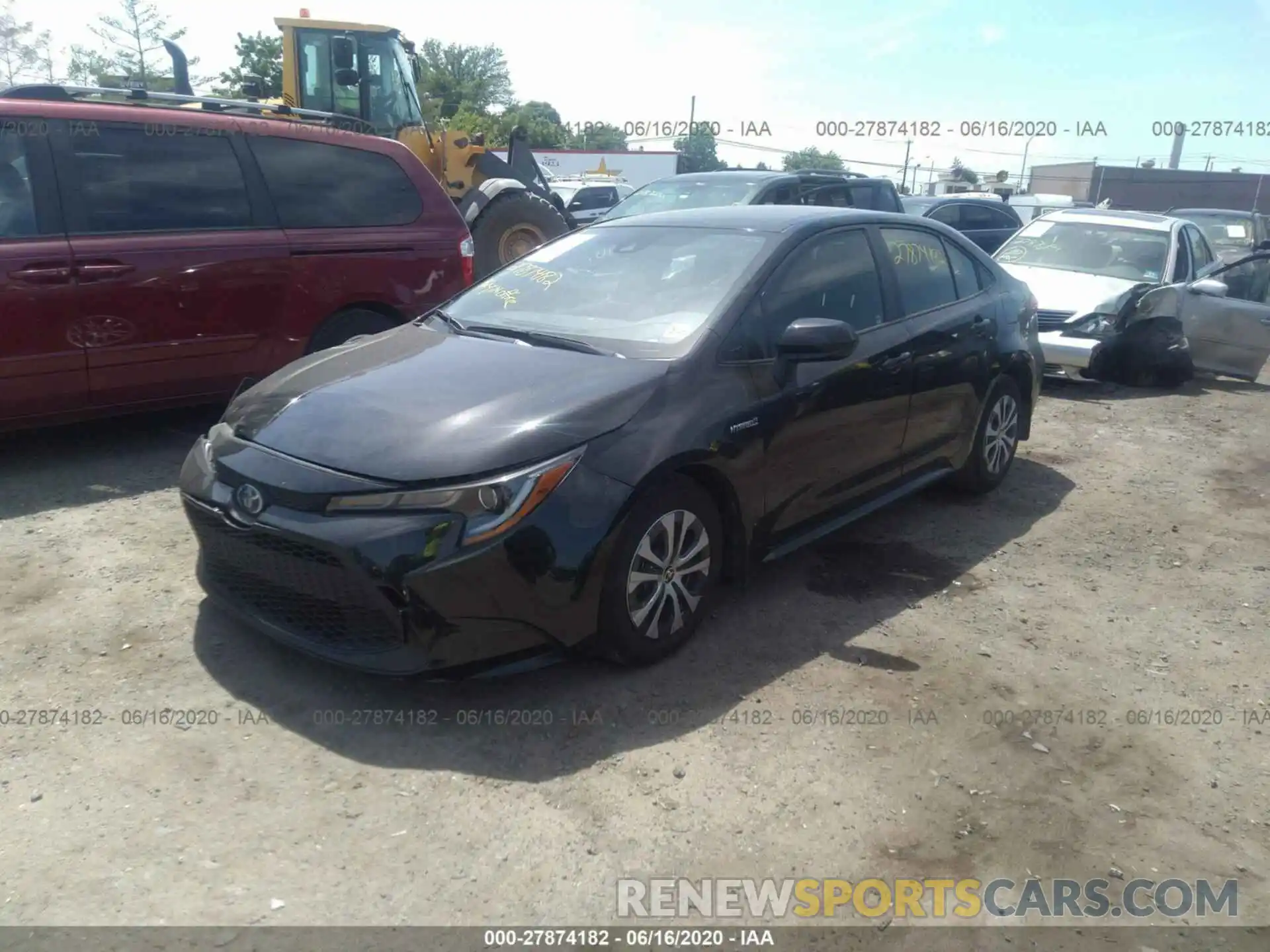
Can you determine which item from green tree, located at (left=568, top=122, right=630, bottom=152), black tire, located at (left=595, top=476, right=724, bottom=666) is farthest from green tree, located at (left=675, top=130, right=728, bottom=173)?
black tire, located at (left=595, top=476, right=724, bottom=666)

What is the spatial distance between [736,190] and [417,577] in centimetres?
738

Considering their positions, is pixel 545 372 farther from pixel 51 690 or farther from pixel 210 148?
pixel 210 148

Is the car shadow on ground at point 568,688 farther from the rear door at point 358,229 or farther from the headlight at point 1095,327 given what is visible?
the headlight at point 1095,327

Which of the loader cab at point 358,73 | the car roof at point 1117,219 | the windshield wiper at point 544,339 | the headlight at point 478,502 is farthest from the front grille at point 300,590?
the car roof at point 1117,219

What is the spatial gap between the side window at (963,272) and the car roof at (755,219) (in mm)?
579

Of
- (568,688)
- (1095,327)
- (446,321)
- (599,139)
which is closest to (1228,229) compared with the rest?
(1095,327)

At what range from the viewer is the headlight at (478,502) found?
10.2 feet

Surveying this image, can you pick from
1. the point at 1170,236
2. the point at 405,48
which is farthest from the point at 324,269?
the point at 1170,236

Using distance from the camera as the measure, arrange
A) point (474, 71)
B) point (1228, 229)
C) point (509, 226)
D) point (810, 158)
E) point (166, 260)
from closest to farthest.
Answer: point (166, 260), point (509, 226), point (1228, 229), point (810, 158), point (474, 71)

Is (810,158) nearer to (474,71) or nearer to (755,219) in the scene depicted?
(474,71)

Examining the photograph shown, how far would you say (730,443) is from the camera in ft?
12.3

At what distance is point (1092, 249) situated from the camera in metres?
10.0
